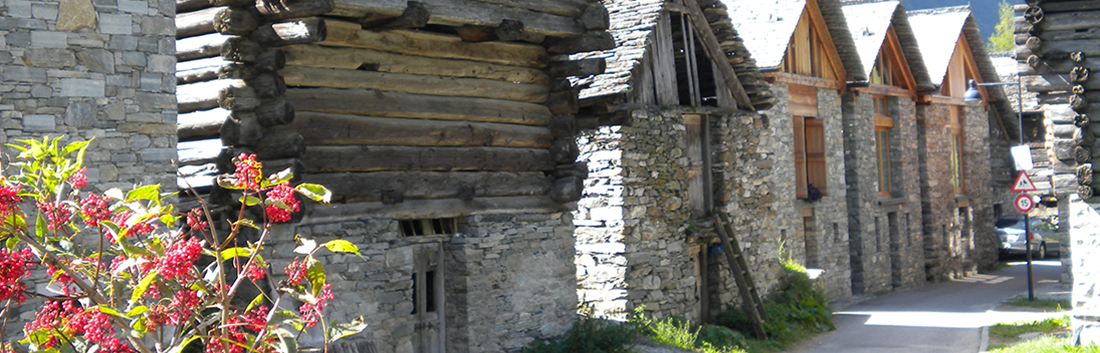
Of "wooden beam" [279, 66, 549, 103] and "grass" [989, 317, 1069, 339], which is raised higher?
"wooden beam" [279, 66, 549, 103]

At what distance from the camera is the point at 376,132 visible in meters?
8.76

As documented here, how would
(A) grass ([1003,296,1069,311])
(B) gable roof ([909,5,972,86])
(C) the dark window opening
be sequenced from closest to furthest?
(C) the dark window opening
(A) grass ([1003,296,1069,311])
(B) gable roof ([909,5,972,86])

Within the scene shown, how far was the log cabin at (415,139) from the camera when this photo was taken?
788 cm

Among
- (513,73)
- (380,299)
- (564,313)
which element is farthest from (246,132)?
(564,313)

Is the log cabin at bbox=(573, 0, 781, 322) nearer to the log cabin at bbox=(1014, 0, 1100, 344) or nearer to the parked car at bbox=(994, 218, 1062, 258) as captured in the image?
the log cabin at bbox=(1014, 0, 1100, 344)

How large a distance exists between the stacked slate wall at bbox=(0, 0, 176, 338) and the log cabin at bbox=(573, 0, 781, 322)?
5735 mm

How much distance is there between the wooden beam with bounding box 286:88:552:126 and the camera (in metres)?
8.37

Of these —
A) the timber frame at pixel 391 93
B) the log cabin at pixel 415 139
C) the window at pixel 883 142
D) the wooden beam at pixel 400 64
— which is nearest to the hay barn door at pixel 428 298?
the log cabin at pixel 415 139

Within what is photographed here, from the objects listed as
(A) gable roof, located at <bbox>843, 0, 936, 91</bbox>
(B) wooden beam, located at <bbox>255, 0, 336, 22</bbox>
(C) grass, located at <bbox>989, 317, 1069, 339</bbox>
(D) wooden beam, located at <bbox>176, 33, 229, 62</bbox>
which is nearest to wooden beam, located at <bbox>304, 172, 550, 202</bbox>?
(D) wooden beam, located at <bbox>176, 33, 229, 62</bbox>

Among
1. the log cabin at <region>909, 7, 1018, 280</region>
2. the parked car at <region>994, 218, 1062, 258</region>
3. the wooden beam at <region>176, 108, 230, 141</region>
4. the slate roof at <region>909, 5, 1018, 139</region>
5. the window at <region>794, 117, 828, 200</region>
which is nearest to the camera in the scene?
the wooden beam at <region>176, 108, 230, 141</region>

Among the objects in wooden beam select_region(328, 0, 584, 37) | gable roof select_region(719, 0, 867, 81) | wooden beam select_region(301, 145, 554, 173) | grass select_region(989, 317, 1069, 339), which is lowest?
grass select_region(989, 317, 1069, 339)

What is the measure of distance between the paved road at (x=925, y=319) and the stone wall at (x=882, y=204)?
0.59 meters

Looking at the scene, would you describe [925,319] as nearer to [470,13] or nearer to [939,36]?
[939,36]

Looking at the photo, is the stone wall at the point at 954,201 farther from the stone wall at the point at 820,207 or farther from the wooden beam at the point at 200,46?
the wooden beam at the point at 200,46
